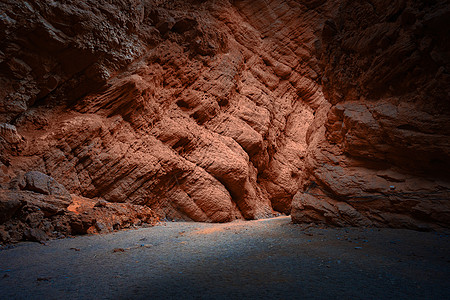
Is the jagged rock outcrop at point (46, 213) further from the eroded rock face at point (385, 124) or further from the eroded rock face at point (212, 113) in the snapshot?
the eroded rock face at point (385, 124)

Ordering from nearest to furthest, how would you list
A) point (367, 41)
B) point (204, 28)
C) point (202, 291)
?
point (202, 291) → point (367, 41) → point (204, 28)

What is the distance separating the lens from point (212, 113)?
39.3ft

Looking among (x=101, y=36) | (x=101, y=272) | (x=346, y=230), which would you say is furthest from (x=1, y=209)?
(x=346, y=230)

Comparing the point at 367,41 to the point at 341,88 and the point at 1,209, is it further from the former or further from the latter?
the point at 1,209

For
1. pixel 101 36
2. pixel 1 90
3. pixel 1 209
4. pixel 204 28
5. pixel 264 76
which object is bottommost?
pixel 1 209

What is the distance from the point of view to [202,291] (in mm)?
2164

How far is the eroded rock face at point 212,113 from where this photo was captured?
15.3 ft

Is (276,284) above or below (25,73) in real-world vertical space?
below

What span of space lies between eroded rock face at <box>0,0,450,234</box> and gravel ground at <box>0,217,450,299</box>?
1456 millimetres

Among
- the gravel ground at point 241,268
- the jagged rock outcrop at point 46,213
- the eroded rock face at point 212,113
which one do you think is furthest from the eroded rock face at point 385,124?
the jagged rock outcrop at point 46,213

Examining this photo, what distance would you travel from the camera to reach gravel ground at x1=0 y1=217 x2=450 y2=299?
2.15m

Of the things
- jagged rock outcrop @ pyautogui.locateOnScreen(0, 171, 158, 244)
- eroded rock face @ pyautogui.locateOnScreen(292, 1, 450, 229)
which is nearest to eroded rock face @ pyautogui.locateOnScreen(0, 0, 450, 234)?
eroded rock face @ pyautogui.locateOnScreen(292, 1, 450, 229)

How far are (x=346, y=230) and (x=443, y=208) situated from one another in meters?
1.64

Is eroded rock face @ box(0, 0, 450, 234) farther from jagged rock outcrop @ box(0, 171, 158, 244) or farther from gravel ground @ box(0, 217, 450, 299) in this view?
gravel ground @ box(0, 217, 450, 299)
